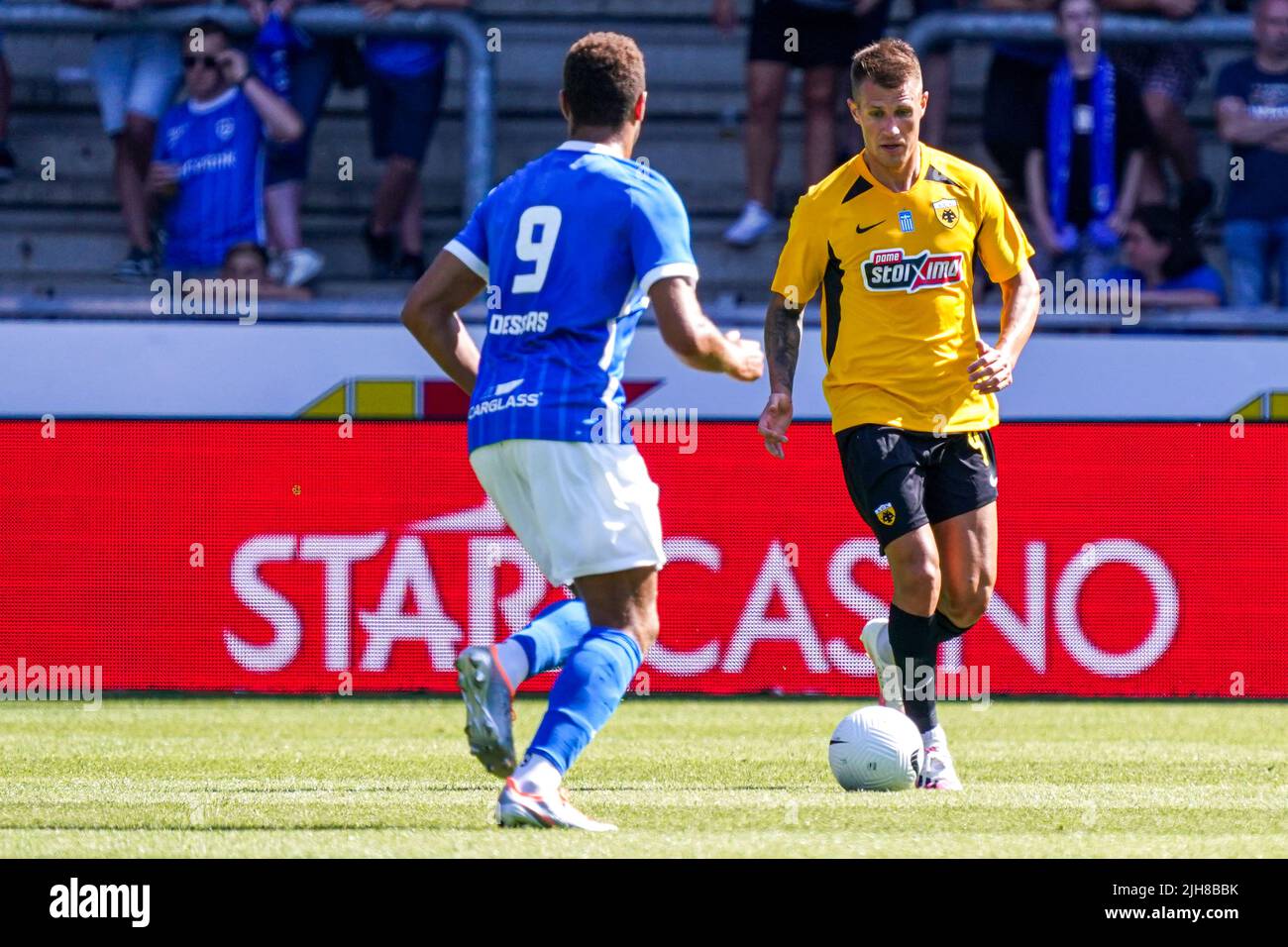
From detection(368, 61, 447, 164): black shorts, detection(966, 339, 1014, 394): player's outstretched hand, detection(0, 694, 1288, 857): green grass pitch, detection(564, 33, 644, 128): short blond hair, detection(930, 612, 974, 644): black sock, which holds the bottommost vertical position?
detection(0, 694, 1288, 857): green grass pitch

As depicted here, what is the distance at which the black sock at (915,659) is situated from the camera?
665 centimetres

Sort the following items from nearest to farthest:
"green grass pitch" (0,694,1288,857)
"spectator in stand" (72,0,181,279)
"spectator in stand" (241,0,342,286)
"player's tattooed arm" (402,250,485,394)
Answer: "green grass pitch" (0,694,1288,857)
"player's tattooed arm" (402,250,485,394)
"spectator in stand" (241,0,342,286)
"spectator in stand" (72,0,181,279)

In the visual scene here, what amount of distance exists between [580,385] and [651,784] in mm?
1859

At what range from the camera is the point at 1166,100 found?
11.9 metres

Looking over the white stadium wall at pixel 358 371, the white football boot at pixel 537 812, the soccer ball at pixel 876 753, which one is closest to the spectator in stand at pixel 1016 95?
the white stadium wall at pixel 358 371

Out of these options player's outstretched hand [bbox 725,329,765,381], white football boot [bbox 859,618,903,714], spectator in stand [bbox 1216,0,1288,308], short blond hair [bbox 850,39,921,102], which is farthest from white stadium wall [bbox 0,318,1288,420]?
player's outstretched hand [bbox 725,329,765,381]

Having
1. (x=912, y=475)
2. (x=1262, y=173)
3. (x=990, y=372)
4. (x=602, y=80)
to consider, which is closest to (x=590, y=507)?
(x=602, y=80)

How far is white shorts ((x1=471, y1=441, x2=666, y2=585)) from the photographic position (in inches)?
205

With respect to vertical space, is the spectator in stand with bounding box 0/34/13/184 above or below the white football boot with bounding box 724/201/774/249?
above

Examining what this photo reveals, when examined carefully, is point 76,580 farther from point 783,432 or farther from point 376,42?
point 783,432

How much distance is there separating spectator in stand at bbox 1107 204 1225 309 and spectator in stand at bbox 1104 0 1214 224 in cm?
17

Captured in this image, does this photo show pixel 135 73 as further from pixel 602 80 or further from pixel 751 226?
pixel 602 80

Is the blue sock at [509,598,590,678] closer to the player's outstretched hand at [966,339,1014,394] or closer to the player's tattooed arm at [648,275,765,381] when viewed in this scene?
the player's tattooed arm at [648,275,765,381]
